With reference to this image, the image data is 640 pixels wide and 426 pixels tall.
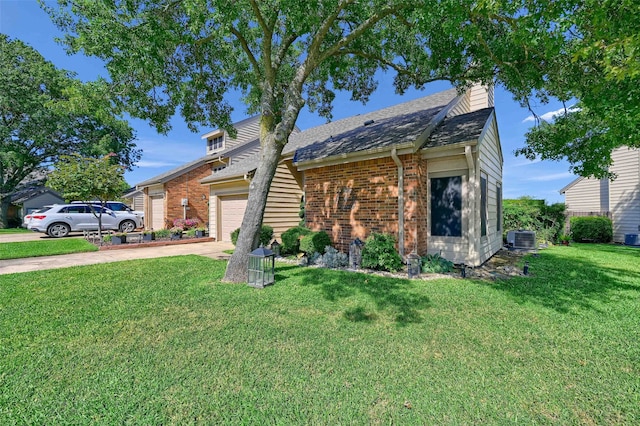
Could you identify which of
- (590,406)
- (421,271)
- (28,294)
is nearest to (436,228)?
(421,271)

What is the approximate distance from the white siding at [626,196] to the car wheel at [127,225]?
2602 centimetres

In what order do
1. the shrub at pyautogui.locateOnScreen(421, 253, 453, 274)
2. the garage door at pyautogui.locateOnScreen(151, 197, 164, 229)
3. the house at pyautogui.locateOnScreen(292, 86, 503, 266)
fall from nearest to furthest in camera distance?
1. the shrub at pyautogui.locateOnScreen(421, 253, 453, 274)
2. the house at pyautogui.locateOnScreen(292, 86, 503, 266)
3. the garage door at pyautogui.locateOnScreen(151, 197, 164, 229)

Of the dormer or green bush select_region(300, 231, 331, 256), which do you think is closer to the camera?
green bush select_region(300, 231, 331, 256)

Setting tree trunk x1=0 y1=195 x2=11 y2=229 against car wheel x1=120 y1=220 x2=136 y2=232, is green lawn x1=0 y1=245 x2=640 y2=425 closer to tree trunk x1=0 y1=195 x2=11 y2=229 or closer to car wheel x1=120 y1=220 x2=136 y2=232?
car wheel x1=120 y1=220 x2=136 y2=232

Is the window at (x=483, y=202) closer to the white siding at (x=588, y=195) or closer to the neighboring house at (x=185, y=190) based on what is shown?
the white siding at (x=588, y=195)

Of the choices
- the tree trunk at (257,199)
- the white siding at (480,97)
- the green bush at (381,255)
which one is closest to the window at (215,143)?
the tree trunk at (257,199)

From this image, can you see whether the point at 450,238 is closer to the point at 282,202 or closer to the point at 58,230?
the point at 282,202

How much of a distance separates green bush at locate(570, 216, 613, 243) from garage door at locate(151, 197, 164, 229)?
22.4 meters

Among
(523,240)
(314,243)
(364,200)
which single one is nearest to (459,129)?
(364,200)

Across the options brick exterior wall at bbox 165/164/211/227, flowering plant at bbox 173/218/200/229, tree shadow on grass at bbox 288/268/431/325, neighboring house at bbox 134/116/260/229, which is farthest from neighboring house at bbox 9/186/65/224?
tree shadow on grass at bbox 288/268/431/325

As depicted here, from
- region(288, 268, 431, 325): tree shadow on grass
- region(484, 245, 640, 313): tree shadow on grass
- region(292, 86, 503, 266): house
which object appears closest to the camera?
region(288, 268, 431, 325): tree shadow on grass

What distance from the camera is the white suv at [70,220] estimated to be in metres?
13.3

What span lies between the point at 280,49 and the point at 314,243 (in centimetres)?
512

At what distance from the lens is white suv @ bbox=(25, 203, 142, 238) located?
13345 millimetres
